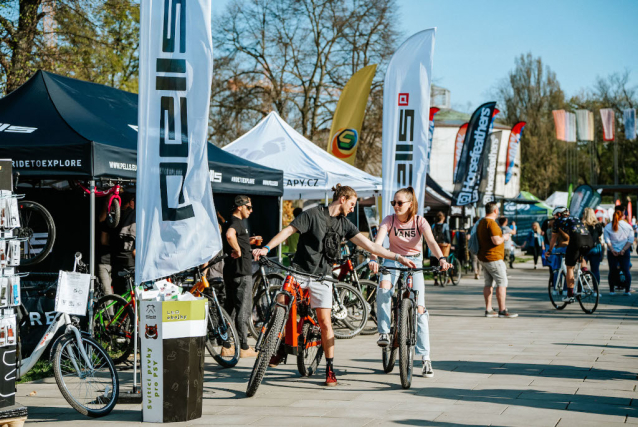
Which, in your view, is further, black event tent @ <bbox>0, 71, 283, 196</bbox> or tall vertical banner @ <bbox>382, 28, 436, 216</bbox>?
tall vertical banner @ <bbox>382, 28, 436, 216</bbox>

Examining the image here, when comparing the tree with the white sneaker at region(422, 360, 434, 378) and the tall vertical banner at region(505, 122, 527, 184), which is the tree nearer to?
Answer: the tall vertical banner at region(505, 122, 527, 184)

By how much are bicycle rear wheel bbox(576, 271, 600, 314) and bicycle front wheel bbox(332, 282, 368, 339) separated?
5096 millimetres

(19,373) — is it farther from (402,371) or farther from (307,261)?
(402,371)

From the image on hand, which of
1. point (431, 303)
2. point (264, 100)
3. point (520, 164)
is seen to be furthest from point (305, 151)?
point (520, 164)

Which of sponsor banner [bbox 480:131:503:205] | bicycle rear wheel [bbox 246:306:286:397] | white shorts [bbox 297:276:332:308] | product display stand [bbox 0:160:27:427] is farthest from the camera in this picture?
sponsor banner [bbox 480:131:503:205]

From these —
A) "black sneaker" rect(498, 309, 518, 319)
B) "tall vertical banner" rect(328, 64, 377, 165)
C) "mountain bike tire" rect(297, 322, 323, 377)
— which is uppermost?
"tall vertical banner" rect(328, 64, 377, 165)

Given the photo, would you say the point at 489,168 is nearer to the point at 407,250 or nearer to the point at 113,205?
the point at 113,205

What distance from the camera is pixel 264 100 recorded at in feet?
111

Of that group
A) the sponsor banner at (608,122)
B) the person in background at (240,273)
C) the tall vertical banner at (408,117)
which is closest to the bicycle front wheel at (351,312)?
the tall vertical banner at (408,117)

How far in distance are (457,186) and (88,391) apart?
15.9 m

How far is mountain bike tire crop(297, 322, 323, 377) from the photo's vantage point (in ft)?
23.1

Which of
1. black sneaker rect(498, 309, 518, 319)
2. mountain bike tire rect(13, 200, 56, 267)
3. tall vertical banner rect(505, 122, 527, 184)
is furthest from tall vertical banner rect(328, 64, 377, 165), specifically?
tall vertical banner rect(505, 122, 527, 184)

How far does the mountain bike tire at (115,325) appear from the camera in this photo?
26.0 feet

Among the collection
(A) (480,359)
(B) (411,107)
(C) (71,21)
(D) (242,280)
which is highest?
(C) (71,21)
